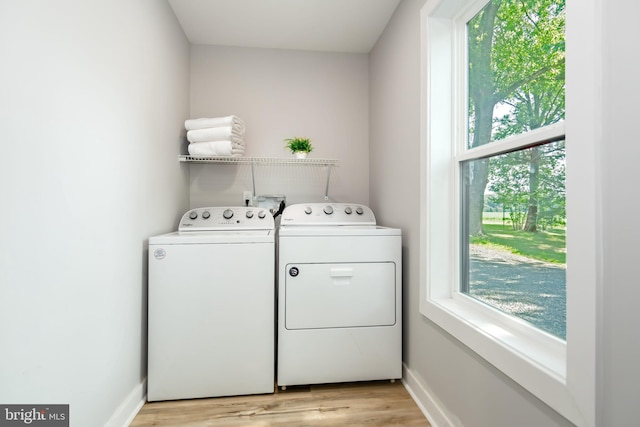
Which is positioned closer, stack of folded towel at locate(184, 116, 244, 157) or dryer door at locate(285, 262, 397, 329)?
dryer door at locate(285, 262, 397, 329)

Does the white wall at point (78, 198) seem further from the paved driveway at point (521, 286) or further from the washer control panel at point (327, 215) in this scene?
the paved driveway at point (521, 286)

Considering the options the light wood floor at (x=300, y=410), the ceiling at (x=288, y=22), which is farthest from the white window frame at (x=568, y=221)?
the ceiling at (x=288, y=22)

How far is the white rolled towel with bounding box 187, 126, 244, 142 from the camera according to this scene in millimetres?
2117

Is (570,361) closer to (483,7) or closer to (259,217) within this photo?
(483,7)

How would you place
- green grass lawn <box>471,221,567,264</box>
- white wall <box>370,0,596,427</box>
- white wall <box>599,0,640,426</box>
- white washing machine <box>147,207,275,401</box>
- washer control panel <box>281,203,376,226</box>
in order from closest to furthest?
white wall <box>599,0,640,426</box> → green grass lawn <box>471,221,567,264</box> → white wall <box>370,0,596,427</box> → white washing machine <box>147,207,275,401</box> → washer control panel <box>281,203,376,226</box>

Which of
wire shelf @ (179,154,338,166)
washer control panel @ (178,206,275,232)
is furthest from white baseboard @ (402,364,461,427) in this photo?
wire shelf @ (179,154,338,166)

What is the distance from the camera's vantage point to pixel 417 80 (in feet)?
5.58

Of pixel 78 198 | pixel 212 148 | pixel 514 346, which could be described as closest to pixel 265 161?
pixel 212 148

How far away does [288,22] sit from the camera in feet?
7.08

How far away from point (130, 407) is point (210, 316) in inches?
21.0

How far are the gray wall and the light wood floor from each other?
20cm

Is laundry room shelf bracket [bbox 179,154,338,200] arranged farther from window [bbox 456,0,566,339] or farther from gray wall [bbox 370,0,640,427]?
window [bbox 456,0,566,339]

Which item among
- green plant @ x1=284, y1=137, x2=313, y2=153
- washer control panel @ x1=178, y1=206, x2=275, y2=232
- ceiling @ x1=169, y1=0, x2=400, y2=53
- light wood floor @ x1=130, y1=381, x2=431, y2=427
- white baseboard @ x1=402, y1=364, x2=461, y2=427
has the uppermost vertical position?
ceiling @ x1=169, y1=0, x2=400, y2=53

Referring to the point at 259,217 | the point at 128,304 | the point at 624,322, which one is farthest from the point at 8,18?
the point at 624,322
